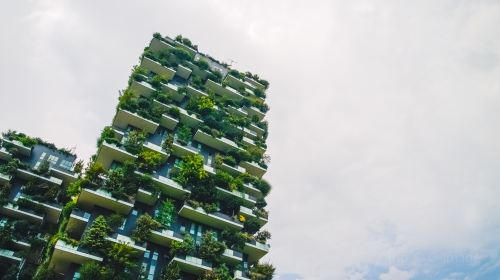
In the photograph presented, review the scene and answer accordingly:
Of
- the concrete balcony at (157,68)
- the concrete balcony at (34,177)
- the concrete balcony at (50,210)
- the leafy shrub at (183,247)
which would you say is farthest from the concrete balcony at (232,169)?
the concrete balcony at (34,177)

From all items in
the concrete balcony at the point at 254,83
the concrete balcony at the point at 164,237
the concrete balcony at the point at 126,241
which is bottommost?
the concrete balcony at the point at 126,241

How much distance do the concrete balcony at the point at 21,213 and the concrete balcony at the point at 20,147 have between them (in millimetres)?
9642

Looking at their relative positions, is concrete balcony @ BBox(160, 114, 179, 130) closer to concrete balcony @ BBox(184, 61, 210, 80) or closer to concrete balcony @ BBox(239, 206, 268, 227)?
concrete balcony @ BBox(184, 61, 210, 80)

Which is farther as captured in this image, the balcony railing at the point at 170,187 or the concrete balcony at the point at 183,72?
the concrete balcony at the point at 183,72

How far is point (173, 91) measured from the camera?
4897 cm

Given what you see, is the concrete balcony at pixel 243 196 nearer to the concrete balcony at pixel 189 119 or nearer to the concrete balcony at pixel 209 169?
the concrete balcony at pixel 209 169

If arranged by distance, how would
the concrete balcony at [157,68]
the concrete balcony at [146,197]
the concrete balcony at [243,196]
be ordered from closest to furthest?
A: the concrete balcony at [146,197], the concrete balcony at [243,196], the concrete balcony at [157,68]

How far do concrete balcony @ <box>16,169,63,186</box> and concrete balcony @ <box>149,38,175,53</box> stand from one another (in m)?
22.1

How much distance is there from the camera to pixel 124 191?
3559 centimetres

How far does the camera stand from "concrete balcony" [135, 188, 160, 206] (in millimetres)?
36906

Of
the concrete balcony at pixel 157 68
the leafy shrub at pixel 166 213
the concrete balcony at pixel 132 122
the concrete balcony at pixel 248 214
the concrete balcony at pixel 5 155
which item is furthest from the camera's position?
the concrete balcony at pixel 157 68

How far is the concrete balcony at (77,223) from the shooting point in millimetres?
33312

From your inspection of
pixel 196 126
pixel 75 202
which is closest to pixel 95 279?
pixel 75 202

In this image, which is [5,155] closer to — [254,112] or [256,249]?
[254,112]
